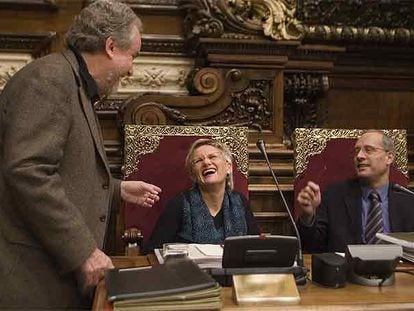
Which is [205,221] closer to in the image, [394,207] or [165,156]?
[165,156]

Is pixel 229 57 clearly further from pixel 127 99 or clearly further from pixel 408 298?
pixel 408 298

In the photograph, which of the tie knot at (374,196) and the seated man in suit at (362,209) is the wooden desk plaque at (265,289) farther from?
the tie knot at (374,196)

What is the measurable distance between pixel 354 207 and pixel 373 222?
11cm

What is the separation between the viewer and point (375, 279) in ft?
4.71

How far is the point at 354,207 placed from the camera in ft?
8.07

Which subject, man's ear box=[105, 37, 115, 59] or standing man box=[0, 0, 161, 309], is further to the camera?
man's ear box=[105, 37, 115, 59]

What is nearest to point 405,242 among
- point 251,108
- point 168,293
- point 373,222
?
point 373,222

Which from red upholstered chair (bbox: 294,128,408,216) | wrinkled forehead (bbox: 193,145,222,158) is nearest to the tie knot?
red upholstered chair (bbox: 294,128,408,216)

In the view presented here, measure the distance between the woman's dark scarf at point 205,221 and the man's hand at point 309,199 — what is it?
1.26 ft

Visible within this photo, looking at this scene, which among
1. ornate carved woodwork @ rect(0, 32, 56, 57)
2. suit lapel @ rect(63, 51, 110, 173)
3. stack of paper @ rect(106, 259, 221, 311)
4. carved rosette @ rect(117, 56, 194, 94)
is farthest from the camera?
carved rosette @ rect(117, 56, 194, 94)

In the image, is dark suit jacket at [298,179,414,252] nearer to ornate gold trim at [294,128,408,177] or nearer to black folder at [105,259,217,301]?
ornate gold trim at [294,128,408,177]

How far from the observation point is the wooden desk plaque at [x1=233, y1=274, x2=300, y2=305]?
123 centimetres

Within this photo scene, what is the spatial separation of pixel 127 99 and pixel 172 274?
6.19ft

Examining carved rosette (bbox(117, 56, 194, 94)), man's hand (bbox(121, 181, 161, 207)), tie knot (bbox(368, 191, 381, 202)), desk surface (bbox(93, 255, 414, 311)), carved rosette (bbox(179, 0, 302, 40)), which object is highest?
carved rosette (bbox(179, 0, 302, 40))
